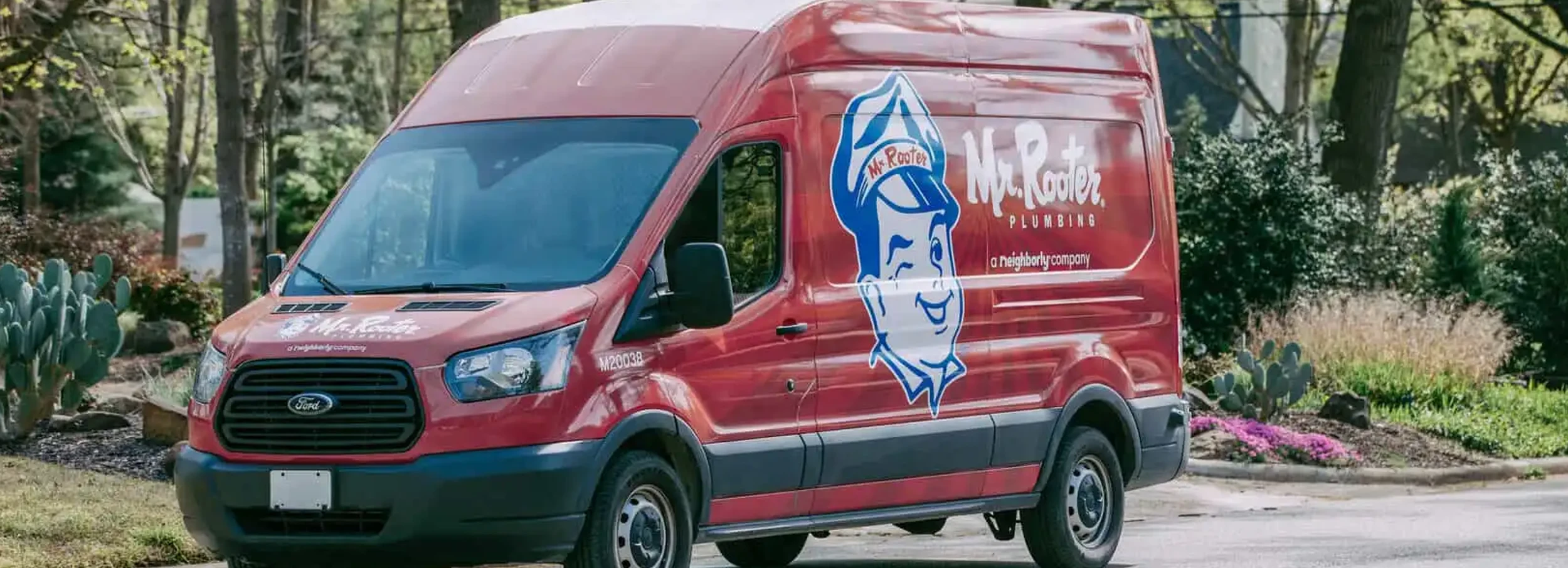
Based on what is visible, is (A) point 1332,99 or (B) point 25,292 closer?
(B) point 25,292

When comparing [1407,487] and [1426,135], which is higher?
[1426,135]

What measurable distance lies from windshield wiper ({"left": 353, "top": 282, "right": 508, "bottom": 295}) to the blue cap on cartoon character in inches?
68.8

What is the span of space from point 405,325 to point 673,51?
6.35 feet

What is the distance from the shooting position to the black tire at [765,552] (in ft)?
39.2

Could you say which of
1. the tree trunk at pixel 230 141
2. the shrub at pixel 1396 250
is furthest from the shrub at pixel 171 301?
the shrub at pixel 1396 250

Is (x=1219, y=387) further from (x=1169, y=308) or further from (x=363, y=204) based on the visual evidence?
(x=363, y=204)

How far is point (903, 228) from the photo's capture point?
1052 centimetres

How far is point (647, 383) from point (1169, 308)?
13.6ft

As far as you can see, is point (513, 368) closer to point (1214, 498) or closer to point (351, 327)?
point (351, 327)

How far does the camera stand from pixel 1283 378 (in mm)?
18250

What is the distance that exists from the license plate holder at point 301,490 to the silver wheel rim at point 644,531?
109cm

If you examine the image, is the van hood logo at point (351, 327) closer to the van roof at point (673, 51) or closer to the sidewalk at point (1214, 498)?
the van roof at point (673, 51)

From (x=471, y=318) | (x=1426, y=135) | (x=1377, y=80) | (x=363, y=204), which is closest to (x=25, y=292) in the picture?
(x=363, y=204)

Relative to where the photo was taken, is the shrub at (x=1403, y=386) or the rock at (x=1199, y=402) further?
the shrub at (x=1403, y=386)
